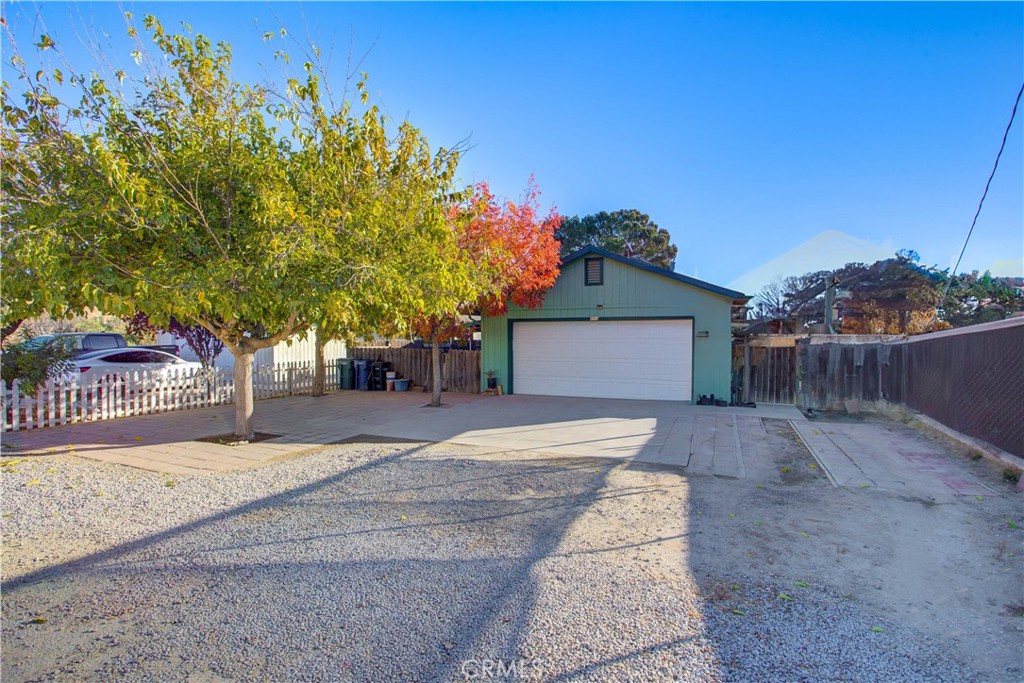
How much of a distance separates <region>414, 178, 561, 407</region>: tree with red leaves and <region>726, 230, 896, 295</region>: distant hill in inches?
726

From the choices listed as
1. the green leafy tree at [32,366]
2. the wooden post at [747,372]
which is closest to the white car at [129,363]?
the green leafy tree at [32,366]

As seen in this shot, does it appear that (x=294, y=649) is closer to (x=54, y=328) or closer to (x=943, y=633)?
(x=943, y=633)

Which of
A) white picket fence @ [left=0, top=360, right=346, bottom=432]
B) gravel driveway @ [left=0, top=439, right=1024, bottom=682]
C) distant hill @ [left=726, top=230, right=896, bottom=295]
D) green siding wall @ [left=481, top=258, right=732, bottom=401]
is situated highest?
distant hill @ [left=726, top=230, right=896, bottom=295]

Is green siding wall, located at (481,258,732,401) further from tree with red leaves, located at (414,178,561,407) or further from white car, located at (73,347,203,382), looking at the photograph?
white car, located at (73,347,203,382)

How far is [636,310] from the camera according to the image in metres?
13.5

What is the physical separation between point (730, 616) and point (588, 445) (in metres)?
4.86

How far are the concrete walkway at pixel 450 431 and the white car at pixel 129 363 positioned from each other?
1803 mm

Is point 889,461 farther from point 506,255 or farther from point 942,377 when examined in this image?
point 506,255

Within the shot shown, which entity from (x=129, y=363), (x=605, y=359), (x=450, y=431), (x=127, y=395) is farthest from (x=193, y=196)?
(x=605, y=359)

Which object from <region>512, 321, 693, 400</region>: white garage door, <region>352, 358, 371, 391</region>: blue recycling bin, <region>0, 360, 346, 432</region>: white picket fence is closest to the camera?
<region>0, 360, 346, 432</region>: white picket fence

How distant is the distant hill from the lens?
26.4 m

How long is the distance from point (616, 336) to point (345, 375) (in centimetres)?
861

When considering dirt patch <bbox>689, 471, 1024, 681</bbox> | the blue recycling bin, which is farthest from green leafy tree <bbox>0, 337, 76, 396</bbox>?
dirt patch <bbox>689, 471, 1024, 681</bbox>

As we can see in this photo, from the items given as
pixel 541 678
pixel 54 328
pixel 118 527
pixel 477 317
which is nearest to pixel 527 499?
pixel 541 678
